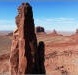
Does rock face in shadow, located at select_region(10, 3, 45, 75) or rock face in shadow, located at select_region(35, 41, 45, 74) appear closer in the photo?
rock face in shadow, located at select_region(10, 3, 45, 75)

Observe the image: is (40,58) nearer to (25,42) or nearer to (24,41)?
(25,42)

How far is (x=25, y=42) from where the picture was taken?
28.7 metres

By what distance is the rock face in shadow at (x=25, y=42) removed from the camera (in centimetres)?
2873

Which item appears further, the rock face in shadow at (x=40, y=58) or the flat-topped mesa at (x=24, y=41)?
the rock face in shadow at (x=40, y=58)

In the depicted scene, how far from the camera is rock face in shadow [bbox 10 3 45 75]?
94.3 feet

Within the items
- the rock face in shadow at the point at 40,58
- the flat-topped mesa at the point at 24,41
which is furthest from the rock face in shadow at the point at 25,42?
the rock face in shadow at the point at 40,58

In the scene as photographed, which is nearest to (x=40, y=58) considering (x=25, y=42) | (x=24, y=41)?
(x=25, y=42)

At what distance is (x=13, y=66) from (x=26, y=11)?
5063 mm

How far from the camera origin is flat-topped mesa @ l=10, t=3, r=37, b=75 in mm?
28733

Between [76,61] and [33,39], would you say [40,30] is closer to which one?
[76,61]

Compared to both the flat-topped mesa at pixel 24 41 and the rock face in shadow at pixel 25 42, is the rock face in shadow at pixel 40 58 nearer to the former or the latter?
the rock face in shadow at pixel 25 42

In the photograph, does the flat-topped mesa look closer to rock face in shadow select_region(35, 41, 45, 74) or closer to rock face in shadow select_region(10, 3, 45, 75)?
rock face in shadow select_region(10, 3, 45, 75)

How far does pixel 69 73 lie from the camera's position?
175 ft

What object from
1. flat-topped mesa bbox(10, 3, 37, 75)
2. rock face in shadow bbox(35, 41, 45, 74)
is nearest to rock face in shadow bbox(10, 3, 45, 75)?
flat-topped mesa bbox(10, 3, 37, 75)
